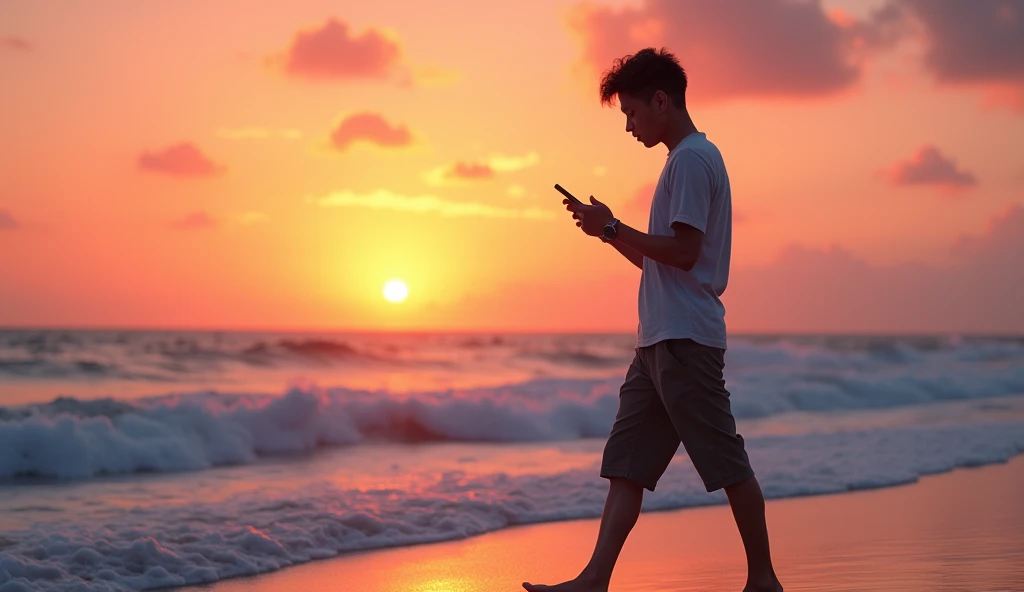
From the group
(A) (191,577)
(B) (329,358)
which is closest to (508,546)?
(A) (191,577)

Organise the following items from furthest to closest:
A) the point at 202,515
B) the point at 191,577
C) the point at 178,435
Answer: the point at 178,435 < the point at 202,515 < the point at 191,577

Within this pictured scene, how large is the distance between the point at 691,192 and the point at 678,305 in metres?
0.39

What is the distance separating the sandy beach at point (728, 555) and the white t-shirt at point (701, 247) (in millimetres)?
1631

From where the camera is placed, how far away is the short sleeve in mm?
3234

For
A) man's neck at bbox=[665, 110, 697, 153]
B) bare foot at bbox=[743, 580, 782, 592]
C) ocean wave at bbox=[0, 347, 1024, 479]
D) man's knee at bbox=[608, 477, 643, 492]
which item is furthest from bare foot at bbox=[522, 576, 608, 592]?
ocean wave at bbox=[0, 347, 1024, 479]

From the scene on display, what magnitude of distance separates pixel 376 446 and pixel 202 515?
4455 millimetres

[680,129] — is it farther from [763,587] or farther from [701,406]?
[763,587]

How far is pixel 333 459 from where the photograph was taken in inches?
358

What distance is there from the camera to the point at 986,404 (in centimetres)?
Result: 1655

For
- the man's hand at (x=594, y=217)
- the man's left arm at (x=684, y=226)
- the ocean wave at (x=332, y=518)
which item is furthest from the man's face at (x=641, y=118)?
the ocean wave at (x=332, y=518)

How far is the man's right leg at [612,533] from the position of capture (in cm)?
355

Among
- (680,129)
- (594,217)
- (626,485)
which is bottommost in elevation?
(626,485)

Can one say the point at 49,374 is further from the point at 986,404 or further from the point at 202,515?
the point at 986,404

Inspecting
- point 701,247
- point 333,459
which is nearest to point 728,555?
point 701,247
